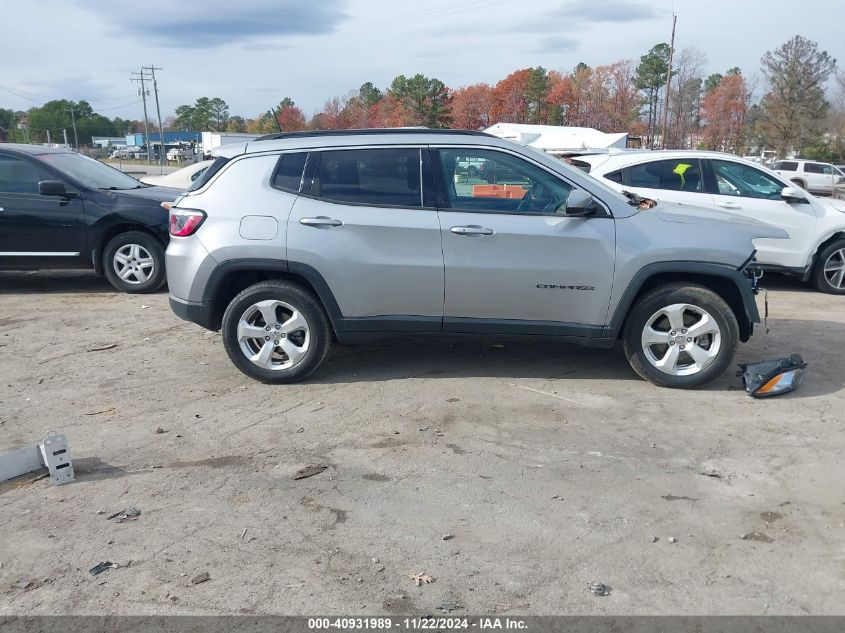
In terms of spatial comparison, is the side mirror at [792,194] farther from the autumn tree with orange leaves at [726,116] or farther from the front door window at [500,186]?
the autumn tree with orange leaves at [726,116]

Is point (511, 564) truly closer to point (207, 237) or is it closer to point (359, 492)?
point (359, 492)

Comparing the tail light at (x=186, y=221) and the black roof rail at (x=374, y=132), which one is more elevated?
the black roof rail at (x=374, y=132)

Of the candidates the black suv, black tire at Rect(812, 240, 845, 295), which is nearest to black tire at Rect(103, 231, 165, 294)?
the black suv

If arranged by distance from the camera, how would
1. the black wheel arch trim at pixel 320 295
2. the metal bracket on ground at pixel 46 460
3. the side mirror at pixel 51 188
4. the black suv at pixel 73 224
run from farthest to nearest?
the black suv at pixel 73 224
the side mirror at pixel 51 188
the black wheel arch trim at pixel 320 295
the metal bracket on ground at pixel 46 460

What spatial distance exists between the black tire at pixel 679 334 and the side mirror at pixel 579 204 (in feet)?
2.57

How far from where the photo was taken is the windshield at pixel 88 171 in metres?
8.95

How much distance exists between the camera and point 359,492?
393cm

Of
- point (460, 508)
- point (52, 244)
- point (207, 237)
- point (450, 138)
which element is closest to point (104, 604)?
point (460, 508)

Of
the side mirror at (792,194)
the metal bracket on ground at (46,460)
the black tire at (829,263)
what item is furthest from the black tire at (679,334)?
the black tire at (829,263)

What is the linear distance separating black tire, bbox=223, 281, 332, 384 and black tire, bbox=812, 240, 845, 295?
673 cm

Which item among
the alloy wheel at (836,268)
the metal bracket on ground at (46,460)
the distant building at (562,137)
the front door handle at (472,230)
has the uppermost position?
the distant building at (562,137)

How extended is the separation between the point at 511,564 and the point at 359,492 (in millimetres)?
1025

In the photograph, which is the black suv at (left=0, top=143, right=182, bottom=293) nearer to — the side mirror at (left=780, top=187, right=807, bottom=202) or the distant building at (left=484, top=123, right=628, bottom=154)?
the side mirror at (left=780, top=187, right=807, bottom=202)

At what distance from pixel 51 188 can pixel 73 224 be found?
0.47 m
